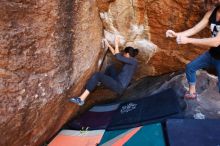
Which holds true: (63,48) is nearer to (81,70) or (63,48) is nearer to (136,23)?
(81,70)

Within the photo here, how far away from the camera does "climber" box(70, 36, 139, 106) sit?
5474mm

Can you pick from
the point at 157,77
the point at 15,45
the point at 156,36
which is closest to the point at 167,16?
the point at 156,36

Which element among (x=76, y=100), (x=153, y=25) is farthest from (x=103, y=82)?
(x=153, y=25)

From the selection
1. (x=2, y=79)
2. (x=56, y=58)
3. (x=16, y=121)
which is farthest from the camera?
(x=56, y=58)

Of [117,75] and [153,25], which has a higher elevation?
[153,25]

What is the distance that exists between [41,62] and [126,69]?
155cm

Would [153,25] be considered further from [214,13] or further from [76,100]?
[76,100]

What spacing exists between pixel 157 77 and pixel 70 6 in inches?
82.2

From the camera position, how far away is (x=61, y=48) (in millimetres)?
4832

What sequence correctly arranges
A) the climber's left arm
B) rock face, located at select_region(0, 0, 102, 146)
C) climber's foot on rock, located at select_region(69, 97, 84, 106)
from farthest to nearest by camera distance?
climber's foot on rock, located at select_region(69, 97, 84, 106) < the climber's left arm < rock face, located at select_region(0, 0, 102, 146)

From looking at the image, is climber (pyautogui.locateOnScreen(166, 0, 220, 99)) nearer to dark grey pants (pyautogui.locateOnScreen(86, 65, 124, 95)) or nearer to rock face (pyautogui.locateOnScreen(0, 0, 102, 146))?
dark grey pants (pyautogui.locateOnScreen(86, 65, 124, 95))

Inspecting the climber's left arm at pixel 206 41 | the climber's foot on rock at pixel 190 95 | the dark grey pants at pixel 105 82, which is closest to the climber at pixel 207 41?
the climber's left arm at pixel 206 41

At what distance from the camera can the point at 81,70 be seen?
5.36m

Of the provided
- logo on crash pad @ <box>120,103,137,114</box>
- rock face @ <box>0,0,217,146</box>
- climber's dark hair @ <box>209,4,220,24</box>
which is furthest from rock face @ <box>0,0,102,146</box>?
climber's dark hair @ <box>209,4,220,24</box>
